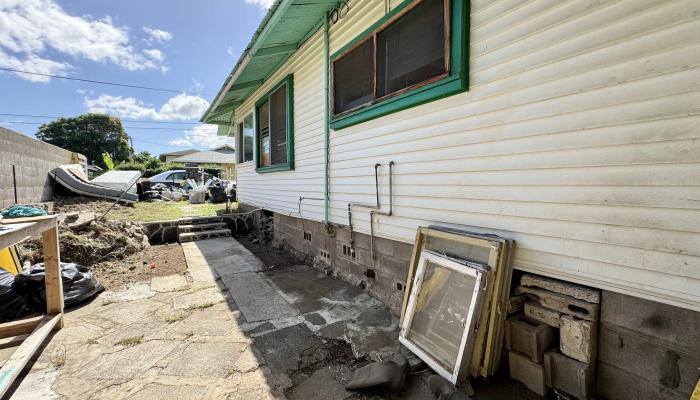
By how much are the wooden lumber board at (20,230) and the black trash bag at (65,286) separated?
0.86 metres

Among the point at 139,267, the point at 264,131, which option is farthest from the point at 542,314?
the point at 264,131

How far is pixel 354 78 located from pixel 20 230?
352cm

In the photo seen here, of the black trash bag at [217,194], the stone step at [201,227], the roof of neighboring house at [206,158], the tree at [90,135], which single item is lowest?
the stone step at [201,227]

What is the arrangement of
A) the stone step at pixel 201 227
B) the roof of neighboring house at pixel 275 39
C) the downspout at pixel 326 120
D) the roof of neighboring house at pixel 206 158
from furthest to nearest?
the roof of neighboring house at pixel 206 158
the stone step at pixel 201 227
the downspout at pixel 326 120
the roof of neighboring house at pixel 275 39

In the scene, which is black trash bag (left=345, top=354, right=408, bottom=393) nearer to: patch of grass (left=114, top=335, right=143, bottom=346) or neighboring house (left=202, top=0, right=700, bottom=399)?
neighboring house (left=202, top=0, right=700, bottom=399)

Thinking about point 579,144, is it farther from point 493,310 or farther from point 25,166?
point 25,166

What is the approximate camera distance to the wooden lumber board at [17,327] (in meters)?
2.72

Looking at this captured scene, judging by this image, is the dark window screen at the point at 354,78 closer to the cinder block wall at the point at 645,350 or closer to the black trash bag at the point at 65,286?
the cinder block wall at the point at 645,350

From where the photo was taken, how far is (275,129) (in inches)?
247

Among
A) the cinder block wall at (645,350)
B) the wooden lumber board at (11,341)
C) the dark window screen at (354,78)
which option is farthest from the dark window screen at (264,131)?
the cinder block wall at (645,350)

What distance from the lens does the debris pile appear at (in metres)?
4.66

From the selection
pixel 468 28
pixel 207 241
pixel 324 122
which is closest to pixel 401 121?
pixel 468 28

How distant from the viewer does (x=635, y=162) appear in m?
1.61

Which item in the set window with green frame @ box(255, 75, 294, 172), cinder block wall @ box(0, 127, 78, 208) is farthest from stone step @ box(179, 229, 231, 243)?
cinder block wall @ box(0, 127, 78, 208)
